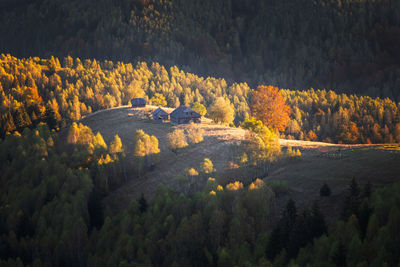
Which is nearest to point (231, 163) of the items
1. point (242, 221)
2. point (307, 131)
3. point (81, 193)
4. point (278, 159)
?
point (278, 159)

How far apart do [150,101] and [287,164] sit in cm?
11301

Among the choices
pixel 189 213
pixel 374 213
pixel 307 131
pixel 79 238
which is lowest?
pixel 79 238

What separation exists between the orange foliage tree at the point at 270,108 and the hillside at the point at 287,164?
2148 cm

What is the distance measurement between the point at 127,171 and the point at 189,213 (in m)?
33.1

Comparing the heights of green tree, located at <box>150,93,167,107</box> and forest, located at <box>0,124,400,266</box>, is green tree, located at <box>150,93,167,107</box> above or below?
above

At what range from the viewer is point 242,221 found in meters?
47.6

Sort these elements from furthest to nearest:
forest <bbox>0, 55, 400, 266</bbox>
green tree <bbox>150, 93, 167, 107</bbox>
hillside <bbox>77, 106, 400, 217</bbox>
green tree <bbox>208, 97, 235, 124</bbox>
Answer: green tree <bbox>150, 93, 167, 107</bbox>, green tree <bbox>208, 97, 235, 124</bbox>, hillside <bbox>77, 106, 400, 217</bbox>, forest <bbox>0, 55, 400, 266</bbox>

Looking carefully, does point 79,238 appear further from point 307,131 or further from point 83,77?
point 83,77

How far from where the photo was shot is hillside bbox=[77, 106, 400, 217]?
5216 centimetres

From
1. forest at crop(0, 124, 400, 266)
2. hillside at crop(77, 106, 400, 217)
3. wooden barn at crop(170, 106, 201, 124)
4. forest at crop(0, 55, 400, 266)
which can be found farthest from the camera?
wooden barn at crop(170, 106, 201, 124)

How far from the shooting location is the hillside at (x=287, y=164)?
52.2m

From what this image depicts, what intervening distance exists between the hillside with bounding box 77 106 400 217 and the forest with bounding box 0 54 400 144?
27348 mm

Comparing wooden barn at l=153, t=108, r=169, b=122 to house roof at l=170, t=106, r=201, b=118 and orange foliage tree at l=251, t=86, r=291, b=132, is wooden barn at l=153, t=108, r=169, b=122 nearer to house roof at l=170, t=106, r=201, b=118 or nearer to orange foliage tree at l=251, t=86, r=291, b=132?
house roof at l=170, t=106, r=201, b=118

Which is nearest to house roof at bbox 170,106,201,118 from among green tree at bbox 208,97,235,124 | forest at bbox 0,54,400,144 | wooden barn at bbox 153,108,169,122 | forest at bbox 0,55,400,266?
wooden barn at bbox 153,108,169,122
